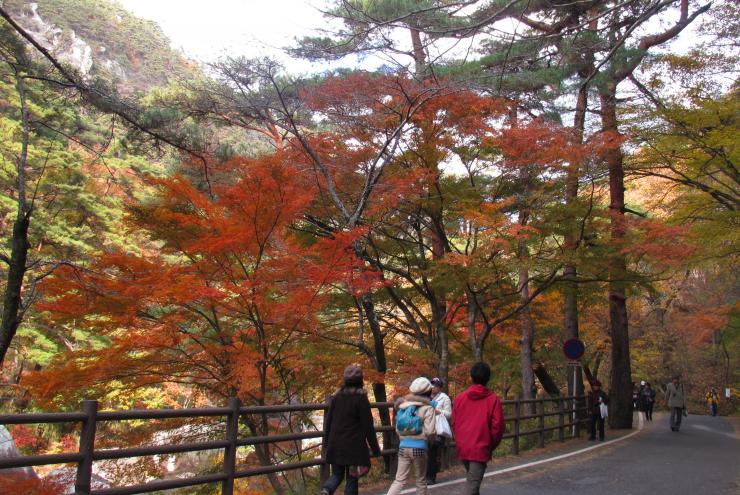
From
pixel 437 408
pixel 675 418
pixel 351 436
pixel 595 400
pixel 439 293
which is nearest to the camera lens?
pixel 351 436

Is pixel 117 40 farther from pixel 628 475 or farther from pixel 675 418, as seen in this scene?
pixel 628 475

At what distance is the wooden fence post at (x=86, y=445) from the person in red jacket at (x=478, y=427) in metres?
3.02

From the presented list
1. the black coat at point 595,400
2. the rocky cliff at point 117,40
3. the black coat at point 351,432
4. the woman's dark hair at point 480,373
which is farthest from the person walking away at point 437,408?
the rocky cliff at point 117,40

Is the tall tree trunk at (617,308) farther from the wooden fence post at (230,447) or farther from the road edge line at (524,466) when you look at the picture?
the wooden fence post at (230,447)

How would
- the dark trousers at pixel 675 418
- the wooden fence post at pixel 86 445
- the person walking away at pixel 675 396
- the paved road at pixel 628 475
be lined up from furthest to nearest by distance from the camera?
1. the dark trousers at pixel 675 418
2. the person walking away at pixel 675 396
3. the paved road at pixel 628 475
4. the wooden fence post at pixel 86 445

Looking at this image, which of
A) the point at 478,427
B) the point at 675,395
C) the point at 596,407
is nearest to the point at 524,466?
the point at 596,407

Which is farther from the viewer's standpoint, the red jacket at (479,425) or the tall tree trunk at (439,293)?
the tall tree trunk at (439,293)

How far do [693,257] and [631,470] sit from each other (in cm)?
606

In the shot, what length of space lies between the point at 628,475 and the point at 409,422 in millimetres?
A: 5144

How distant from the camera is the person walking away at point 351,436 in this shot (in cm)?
488

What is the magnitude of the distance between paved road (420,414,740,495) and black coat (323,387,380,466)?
2723mm

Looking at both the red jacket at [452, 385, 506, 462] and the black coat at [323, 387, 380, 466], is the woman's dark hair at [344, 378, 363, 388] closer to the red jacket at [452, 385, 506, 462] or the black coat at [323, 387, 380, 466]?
the black coat at [323, 387, 380, 466]

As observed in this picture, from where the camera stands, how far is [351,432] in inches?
194

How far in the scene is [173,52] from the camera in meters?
83.9
